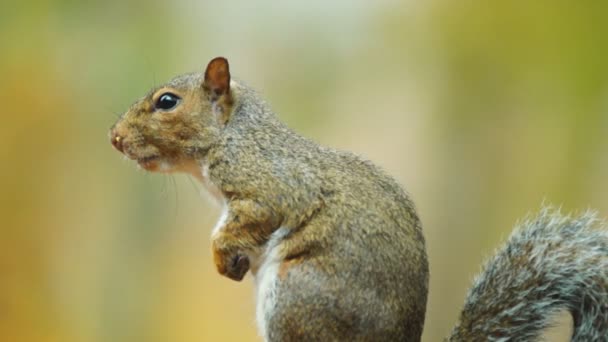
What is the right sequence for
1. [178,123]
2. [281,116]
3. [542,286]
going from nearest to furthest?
1. [542,286]
2. [178,123]
3. [281,116]

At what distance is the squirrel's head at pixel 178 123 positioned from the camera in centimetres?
142

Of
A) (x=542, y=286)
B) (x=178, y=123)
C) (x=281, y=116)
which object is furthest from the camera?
(x=281, y=116)

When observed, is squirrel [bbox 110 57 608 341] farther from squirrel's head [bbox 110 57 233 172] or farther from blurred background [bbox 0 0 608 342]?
blurred background [bbox 0 0 608 342]

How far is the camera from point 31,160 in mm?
2648

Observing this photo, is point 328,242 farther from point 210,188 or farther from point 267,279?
point 210,188

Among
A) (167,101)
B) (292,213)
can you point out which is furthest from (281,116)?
(292,213)

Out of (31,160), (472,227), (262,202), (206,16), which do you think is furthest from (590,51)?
(31,160)

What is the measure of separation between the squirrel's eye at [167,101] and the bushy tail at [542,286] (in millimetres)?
612

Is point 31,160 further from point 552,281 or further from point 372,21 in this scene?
point 552,281

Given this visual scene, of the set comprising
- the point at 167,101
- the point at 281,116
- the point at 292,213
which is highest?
the point at 281,116

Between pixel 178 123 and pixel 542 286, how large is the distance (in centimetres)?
67

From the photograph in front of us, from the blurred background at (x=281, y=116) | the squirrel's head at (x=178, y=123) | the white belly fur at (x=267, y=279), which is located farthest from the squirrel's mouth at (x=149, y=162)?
the blurred background at (x=281, y=116)

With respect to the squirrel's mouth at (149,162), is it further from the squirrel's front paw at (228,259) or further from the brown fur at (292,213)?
the squirrel's front paw at (228,259)

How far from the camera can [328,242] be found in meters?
1.30
